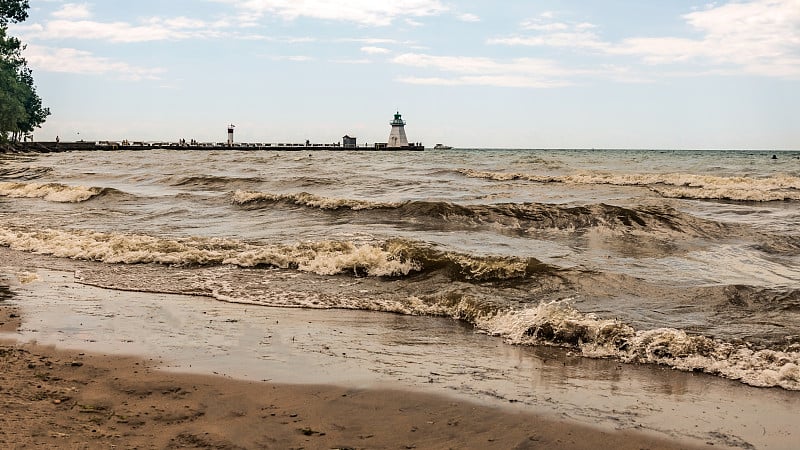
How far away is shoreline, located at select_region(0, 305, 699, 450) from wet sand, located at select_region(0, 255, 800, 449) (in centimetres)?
1

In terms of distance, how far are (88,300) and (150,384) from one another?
369 cm

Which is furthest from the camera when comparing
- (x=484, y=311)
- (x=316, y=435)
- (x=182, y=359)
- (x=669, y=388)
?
(x=484, y=311)

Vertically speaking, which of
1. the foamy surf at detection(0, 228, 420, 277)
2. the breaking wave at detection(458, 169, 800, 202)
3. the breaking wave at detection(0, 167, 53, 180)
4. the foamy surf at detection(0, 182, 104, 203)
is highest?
the breaking wave at detection(458, 169, 800, 202)

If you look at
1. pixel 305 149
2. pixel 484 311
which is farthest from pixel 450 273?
pixel 305 149

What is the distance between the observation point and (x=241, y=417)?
454cm

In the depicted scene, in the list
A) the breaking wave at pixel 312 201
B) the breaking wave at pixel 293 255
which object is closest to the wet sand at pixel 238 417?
the breaking wave at pixel 293 255

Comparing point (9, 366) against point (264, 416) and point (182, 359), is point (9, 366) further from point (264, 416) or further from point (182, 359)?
point (264, 416)

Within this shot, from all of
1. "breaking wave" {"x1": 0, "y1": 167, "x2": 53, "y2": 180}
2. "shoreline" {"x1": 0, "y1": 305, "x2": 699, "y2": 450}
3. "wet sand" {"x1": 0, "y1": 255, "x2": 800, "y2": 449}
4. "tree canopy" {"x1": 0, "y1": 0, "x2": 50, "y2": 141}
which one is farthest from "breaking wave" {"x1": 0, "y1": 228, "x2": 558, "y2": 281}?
"tree canopy" {"x1": 0, "y1": 0, "x2": 50, "y2": 141}

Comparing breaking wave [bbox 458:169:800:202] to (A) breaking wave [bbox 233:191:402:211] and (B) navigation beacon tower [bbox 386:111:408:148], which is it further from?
(B) navigation beacon tower [bbox 386:111:408:148]

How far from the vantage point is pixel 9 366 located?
211 inches

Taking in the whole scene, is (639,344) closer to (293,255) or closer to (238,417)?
(238,417)

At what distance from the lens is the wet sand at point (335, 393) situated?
4.26 metres

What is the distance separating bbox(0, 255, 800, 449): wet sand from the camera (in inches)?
168

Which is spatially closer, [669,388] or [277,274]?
[669,388]
